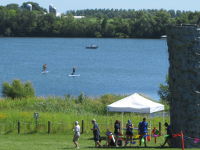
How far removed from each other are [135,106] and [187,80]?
475 cm

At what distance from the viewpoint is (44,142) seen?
25750 millimetres

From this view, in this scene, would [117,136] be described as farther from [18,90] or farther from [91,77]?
[91,77]

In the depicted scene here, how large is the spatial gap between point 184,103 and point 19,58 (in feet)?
400

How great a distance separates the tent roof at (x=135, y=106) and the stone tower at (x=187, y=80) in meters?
3.91

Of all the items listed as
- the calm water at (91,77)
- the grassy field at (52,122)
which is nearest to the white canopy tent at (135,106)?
the grassy field at (52,122)

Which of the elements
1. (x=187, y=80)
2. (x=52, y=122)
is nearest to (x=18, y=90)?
(x=52, y=122)

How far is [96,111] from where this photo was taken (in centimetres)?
3866

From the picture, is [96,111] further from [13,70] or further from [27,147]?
[13,70]

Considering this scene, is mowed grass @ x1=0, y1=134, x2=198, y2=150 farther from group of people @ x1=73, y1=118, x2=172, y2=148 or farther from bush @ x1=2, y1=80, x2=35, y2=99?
bush @ x1=2, y1=80, x2=35, y2=99

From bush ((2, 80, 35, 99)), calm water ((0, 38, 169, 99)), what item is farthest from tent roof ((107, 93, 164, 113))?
calm water ((0, 38, 169, 99))

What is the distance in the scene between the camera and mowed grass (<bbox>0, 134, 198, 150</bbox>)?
23203mm

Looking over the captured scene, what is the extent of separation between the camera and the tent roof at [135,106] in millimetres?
27469

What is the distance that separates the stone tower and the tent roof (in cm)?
391

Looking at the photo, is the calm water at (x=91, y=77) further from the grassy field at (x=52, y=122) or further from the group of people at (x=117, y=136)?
the group of people at (x=117, y=136)
